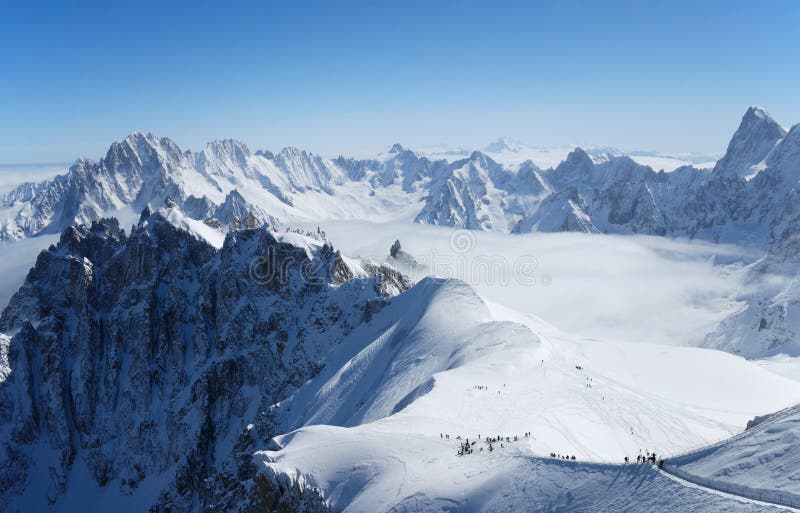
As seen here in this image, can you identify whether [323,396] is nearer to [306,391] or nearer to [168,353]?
[306,391]

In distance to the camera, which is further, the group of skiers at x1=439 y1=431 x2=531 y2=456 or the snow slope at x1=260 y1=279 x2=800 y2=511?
the group of skiers at x1=439 y1=431 x2=531 y2=456

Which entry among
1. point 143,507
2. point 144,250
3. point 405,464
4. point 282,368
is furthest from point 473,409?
point 144,250

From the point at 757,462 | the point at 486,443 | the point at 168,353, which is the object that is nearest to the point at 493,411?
the point at 486,443

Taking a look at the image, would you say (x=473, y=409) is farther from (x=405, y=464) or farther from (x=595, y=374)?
(x=595, y=374)

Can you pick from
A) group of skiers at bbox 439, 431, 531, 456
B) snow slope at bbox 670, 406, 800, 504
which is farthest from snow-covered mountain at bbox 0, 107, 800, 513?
group of skiers at bbox 439, 431, 531, 456

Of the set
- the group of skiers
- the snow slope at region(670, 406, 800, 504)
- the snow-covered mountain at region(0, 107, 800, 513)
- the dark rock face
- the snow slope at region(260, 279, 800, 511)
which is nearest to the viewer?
the snow slope at region(670, 406, 800, 504)

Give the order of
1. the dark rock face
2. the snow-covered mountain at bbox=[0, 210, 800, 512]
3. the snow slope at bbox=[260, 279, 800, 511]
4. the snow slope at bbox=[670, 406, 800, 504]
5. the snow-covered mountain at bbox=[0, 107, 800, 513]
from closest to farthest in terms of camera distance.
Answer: the snow slope at bbox=[670, 406, 800, 504] → the snow slope at bbox=[260, 279, 800, 511] → the snow-covered mountain at bbox=[0, 107, 800, 513] → the snow-covered mountain at bbox=[0, 210, 800, 512] → the dark rock face

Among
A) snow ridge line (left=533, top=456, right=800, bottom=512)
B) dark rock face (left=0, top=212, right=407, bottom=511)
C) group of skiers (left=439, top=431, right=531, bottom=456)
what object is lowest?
dark rock face (left=0, top=212, right=407, bottom=511)

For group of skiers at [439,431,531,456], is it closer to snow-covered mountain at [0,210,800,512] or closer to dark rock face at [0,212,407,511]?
snow-covered mountain at [0,210,800,512]

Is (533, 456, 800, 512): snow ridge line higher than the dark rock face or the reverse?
higher
